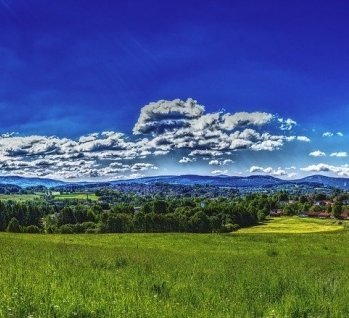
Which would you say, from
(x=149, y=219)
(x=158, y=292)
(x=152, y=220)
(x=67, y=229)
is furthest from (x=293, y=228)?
(x=158, y=292)

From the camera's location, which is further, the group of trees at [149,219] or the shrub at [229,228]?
the shrub at [229,228]

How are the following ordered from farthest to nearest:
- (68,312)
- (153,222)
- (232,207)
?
(232,207), (153,222), (68,312)

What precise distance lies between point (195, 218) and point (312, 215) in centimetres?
6123

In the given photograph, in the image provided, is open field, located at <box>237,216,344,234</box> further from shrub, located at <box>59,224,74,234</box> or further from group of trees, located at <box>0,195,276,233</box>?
shrub, located at <box>59,224,74,234</box>

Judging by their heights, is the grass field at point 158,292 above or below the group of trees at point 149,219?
above

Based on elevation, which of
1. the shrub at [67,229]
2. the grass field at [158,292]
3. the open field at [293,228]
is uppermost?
the grass field at [158,292]

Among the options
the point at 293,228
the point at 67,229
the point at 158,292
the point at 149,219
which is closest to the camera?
the point at 158,292

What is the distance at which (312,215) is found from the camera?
16675 cm

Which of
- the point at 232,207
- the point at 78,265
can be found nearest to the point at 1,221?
the point at 232,207

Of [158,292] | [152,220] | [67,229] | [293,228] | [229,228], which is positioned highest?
[158,292]

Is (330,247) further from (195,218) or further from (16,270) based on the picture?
(195,218)

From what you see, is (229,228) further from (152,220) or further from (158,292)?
(158,292)

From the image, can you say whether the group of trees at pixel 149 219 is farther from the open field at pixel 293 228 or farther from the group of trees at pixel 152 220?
the open field at pixel 293 228

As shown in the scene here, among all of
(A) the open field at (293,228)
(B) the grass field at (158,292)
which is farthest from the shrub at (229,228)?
(B) the grass field at (158,292)
